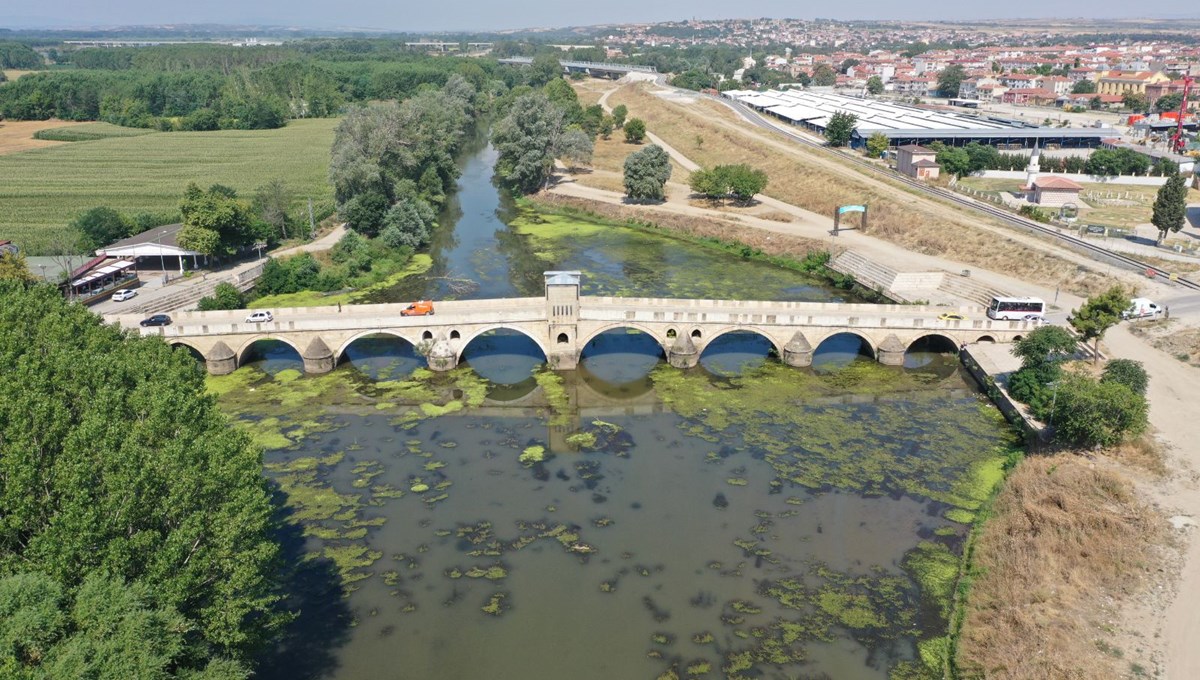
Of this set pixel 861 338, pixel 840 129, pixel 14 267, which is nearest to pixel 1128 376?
pixel 861 338

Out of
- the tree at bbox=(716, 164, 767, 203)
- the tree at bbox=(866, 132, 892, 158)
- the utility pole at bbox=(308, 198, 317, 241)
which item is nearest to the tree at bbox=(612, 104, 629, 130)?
the tree at bbox=(866, 132, 892, 158)

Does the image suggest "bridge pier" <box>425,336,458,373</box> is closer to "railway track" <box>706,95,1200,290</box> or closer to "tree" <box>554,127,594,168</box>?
"railway track" <box>706,95,1200,290</box>

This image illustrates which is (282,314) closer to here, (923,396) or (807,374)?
(807,374)

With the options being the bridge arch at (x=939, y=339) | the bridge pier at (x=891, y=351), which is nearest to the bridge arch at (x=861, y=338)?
the bridge pier at (x=891, y=351)

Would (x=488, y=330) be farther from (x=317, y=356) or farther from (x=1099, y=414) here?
(x=1099, y=414)

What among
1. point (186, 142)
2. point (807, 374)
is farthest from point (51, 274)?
point (186, 142)

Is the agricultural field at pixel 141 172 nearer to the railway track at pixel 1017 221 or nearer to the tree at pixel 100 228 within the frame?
the tree at pixel 100 228
